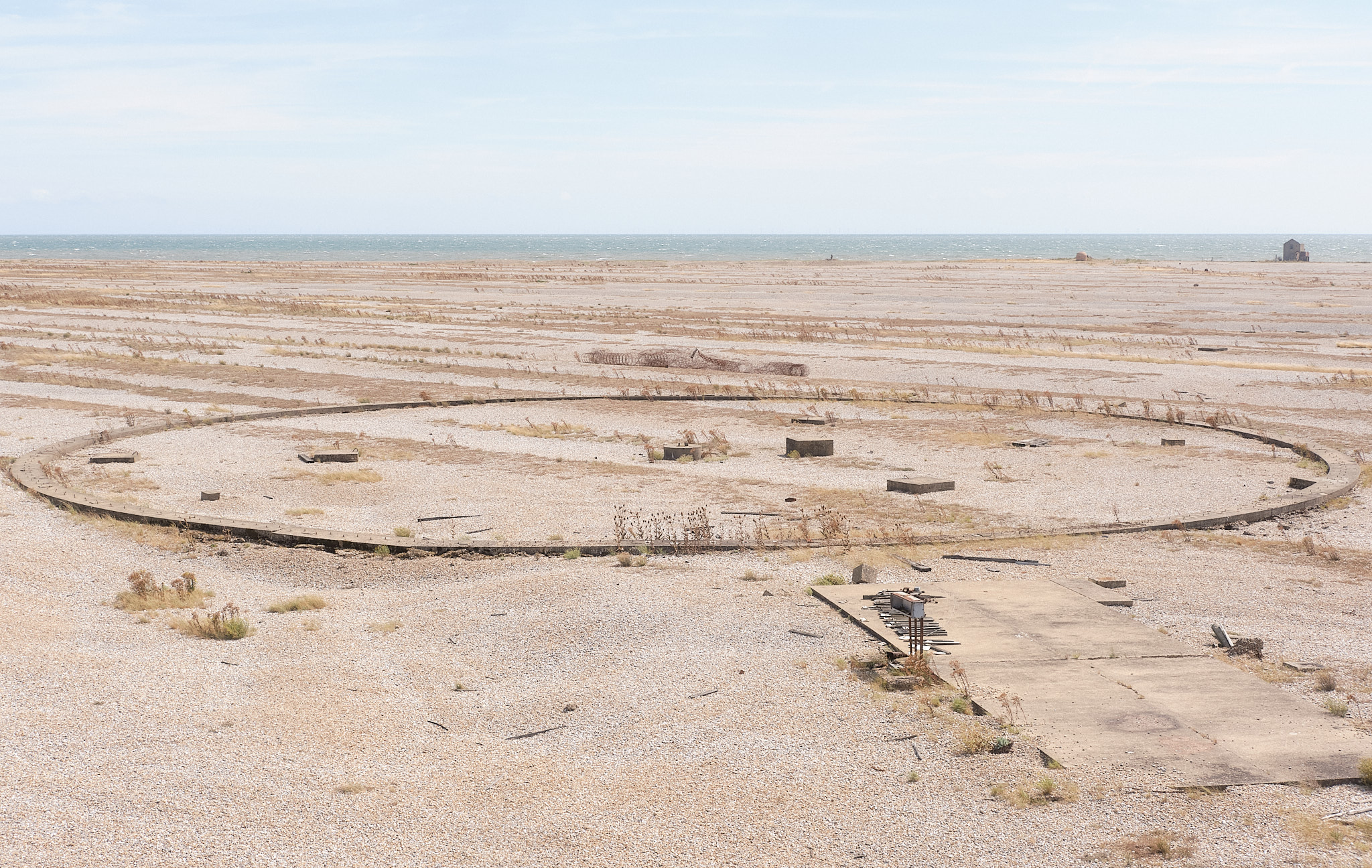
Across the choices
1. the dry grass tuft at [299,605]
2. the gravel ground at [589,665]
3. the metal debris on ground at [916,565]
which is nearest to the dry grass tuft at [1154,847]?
the gravel ground at [589,665]

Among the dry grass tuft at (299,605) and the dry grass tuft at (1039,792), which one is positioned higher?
the dry grass tuft at (1039,792)

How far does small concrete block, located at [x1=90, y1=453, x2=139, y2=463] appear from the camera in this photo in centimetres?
1891

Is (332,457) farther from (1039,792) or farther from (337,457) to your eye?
(1039,792)

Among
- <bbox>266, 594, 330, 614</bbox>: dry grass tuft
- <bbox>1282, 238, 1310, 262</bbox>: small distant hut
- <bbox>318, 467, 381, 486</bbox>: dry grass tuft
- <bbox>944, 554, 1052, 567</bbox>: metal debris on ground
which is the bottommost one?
<bbox>266, 594, 330, 614</bbox>: dry grass tuft

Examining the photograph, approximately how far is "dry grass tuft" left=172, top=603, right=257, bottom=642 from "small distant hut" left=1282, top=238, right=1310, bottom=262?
14482 centimetres

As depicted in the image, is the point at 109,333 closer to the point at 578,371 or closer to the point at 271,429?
the point at 578,371

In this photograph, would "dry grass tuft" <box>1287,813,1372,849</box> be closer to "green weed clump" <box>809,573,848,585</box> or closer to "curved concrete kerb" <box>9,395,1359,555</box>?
"green weed clump" <box>809,573,848,585</box>

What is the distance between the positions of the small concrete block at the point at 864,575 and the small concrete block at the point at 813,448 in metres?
7.94

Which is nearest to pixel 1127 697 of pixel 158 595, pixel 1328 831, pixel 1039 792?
pixel 1039 792

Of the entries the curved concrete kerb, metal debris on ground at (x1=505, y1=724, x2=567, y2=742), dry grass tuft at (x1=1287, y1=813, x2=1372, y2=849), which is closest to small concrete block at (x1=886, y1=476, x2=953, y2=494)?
the curved concrete kerb

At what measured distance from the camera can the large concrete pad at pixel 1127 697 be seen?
7.59 metres

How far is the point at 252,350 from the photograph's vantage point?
40.4 metres

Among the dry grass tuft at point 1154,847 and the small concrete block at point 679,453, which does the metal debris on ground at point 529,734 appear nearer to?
the dry grass tuft at point 1154,847

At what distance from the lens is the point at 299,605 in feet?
38.0
